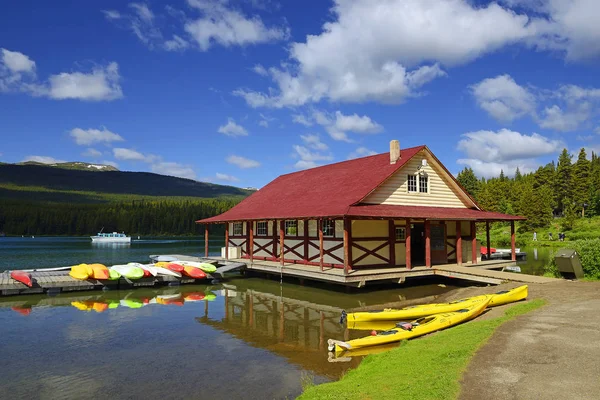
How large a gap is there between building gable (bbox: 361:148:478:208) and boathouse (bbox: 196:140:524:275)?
49 millimetres

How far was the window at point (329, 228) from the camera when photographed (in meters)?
21.3

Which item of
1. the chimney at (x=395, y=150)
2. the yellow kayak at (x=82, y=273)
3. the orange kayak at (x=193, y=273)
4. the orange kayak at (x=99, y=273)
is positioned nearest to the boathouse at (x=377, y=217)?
the chimney at (x=395, y=150)

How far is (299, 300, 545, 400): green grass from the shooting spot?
6.22m

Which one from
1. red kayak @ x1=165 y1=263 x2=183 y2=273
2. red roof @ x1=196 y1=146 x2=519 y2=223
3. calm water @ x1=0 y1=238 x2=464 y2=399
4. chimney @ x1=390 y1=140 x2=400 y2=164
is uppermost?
chimney @ x1=390 y1=140 x2=400 y2=164

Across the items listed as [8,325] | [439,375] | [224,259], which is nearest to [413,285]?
[224,259]

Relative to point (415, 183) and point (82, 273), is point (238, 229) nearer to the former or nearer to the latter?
point (82, 273)

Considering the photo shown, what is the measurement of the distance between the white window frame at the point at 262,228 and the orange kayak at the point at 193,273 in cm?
500

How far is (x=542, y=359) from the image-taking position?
722 cm

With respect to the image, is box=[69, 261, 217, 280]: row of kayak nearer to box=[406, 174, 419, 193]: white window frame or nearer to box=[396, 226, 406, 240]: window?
box=[396, 226, 406, 240]: window

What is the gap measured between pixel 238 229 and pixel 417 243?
484 inches

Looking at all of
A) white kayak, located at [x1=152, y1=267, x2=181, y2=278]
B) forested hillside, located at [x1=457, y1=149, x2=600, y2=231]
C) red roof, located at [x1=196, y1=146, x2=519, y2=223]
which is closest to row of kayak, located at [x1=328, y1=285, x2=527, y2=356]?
red roof, located at [x1=196, y1=146, x2=519, y2=223]

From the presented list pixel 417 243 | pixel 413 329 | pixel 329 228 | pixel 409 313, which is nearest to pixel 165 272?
pixel 329 228

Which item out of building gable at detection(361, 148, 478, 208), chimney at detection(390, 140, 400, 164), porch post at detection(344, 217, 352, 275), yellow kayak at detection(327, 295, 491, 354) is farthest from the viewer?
chimney at detection(390, 140, 400, 164)

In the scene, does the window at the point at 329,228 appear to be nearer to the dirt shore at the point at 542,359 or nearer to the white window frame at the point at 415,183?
the white window frame at the point at 415,183
